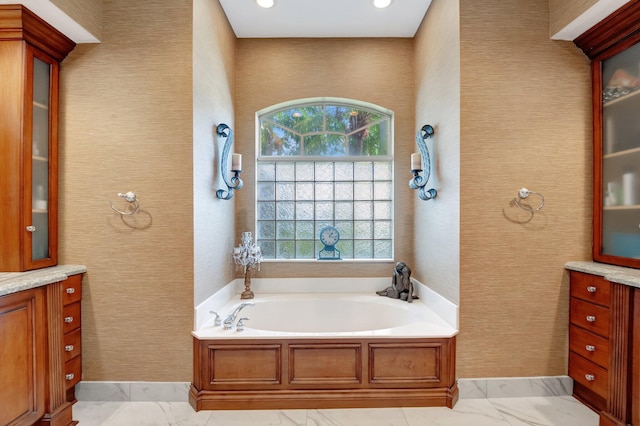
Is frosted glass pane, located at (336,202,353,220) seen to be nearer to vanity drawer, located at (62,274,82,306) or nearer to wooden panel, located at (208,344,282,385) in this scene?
wooden panel, located at (208,344,282,385)

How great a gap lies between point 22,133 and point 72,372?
1.48 m

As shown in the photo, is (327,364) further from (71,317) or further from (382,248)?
(71,317)

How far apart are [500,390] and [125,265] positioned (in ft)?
8.50

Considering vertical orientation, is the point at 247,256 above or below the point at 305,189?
below

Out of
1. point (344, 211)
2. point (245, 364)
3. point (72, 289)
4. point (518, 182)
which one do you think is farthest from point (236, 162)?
point (518, 182)

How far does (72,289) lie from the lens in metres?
2.26

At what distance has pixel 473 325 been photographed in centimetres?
238

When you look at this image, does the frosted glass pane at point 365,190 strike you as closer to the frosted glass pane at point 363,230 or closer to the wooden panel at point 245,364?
the frosted glass pane at point 363,230

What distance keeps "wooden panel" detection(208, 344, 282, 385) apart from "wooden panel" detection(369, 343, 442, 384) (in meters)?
0.62

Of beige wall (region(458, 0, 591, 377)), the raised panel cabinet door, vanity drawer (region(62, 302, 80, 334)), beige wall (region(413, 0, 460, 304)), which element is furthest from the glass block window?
the raised panel cabinet door

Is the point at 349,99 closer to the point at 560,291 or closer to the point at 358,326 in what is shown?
the point at 358,326

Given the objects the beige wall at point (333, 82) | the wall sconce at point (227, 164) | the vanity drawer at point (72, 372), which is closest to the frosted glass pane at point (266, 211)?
the beige wall at point (333, 82)

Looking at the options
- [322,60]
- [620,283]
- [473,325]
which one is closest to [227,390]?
[473,325]

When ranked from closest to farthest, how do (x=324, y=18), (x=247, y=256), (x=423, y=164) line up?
1. (x=423, y=164)
2. (x=324, y=18)
3. (x=247, y=256)
